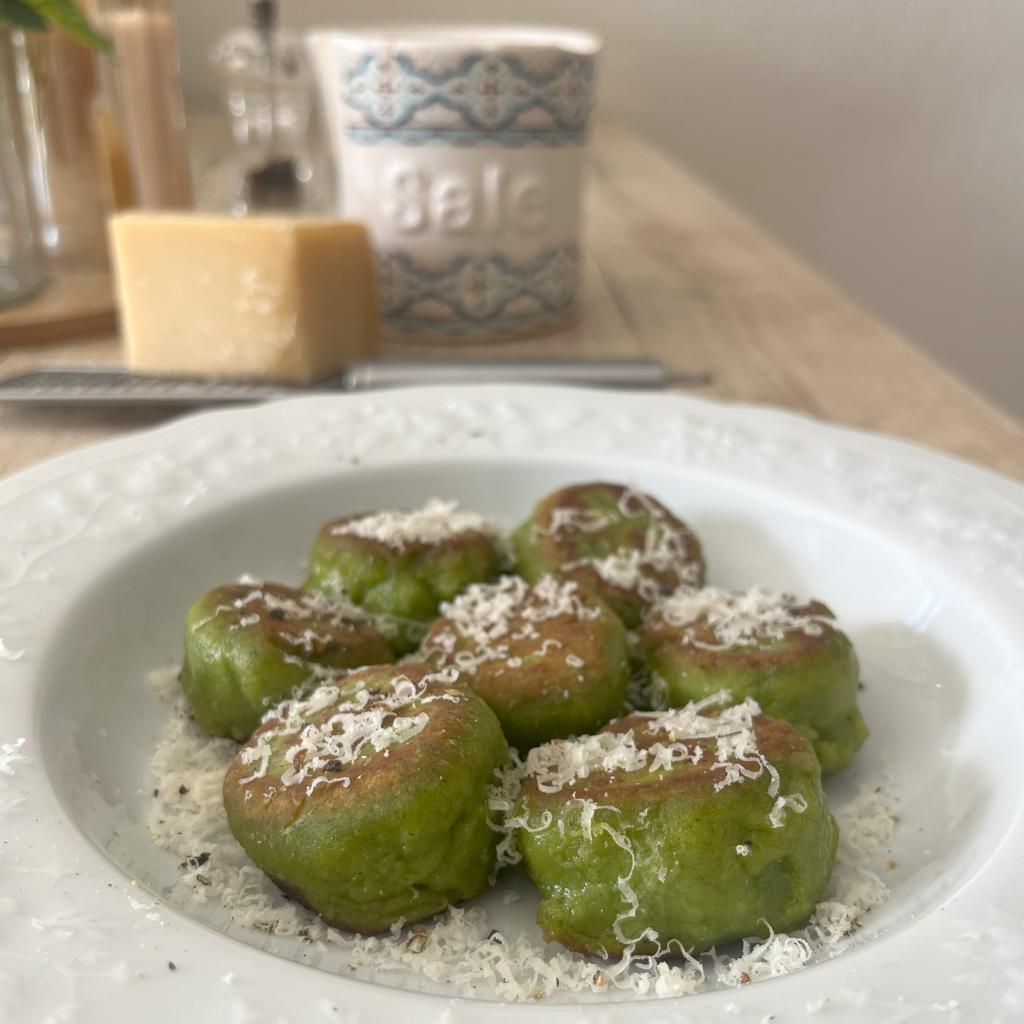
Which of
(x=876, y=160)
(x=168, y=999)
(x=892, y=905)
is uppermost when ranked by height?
(x=168, y=999)

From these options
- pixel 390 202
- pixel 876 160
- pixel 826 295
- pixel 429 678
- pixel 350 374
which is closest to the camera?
pixel 429 678

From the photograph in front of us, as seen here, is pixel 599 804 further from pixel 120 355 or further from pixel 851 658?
pixel 120 355

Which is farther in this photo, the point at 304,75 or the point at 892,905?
the point at 304,75

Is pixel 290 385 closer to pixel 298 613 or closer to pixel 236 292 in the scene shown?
pixel 236 292

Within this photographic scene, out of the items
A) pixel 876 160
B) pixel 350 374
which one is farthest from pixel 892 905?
pixel 876 160

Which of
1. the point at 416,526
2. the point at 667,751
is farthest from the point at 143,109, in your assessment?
the point at 667,751

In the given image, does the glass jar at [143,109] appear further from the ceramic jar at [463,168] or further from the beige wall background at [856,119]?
the beige wall background at [856,119]

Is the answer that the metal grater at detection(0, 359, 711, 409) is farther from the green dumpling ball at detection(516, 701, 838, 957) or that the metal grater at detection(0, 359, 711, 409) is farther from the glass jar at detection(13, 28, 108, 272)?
the green dumpling ball at detection(516, 701, 838, 957)
